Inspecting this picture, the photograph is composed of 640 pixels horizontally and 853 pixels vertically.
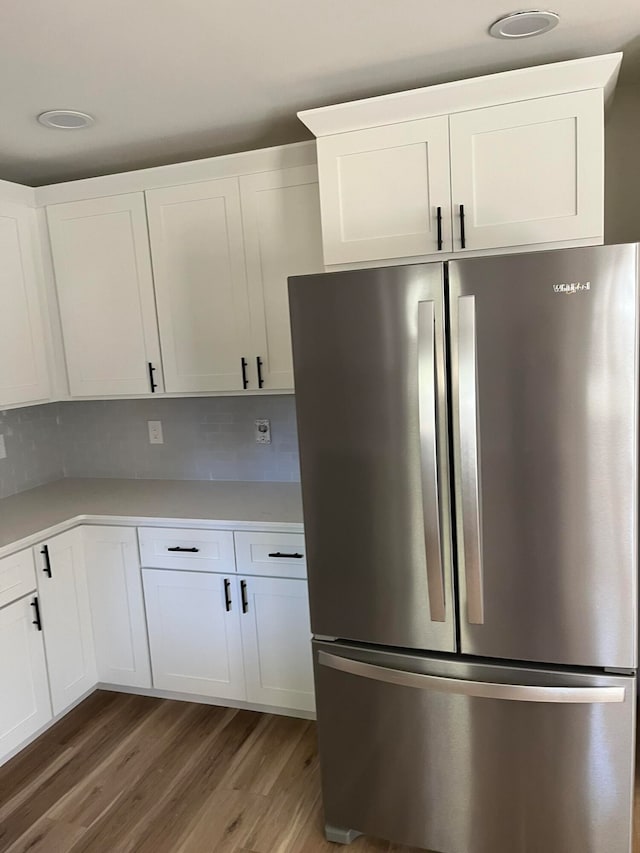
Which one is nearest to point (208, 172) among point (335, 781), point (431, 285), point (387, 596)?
point (431, 285)

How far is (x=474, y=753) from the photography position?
67.6 inches

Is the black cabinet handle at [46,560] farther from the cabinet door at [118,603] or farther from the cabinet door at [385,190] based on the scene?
the cabinet door at [385,190]

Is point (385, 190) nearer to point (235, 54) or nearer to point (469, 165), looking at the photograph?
point (469, 165)

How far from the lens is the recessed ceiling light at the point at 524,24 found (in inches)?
65.5

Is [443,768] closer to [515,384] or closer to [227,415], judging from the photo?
[515,384]

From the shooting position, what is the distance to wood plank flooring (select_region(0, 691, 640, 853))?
2.02 meters

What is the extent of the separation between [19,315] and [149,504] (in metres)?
1.02

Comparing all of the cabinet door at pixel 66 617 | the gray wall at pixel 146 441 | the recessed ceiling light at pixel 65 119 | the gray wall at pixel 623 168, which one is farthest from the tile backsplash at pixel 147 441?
the gray wall at pixel 623 168

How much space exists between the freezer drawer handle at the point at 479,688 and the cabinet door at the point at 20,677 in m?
1.29

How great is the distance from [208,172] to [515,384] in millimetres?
1633

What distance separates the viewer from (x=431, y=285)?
1577 mm

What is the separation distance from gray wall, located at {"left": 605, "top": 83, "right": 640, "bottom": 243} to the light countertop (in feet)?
5.50

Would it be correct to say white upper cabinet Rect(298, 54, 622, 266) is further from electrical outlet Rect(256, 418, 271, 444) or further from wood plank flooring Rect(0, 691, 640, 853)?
wood plank flooring Rect(0, 691, 640, 853)

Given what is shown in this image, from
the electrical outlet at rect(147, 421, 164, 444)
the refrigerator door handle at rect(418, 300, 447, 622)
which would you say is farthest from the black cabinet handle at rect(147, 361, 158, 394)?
the refrigerator door handle at rect(418, 300, 447, 622)
